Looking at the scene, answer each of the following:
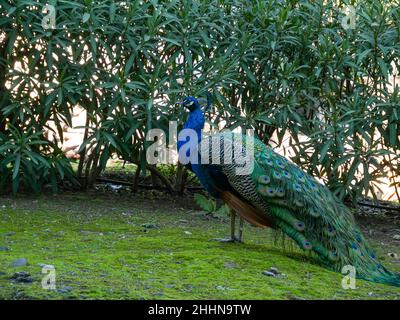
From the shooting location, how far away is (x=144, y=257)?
208 inches

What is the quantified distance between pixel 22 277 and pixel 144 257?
96 centimetres

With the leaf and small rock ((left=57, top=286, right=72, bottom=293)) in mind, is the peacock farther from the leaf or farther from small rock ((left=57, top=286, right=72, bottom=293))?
small rock ((left=57, top=286, right=72, bottom=293))

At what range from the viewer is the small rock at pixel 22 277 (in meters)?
4.48

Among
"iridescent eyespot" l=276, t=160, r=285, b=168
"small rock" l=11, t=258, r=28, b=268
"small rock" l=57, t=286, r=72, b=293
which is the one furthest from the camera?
"iridescent eyespot" l=276, t=160, r=285, b=168

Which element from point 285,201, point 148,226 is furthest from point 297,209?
point 148,226

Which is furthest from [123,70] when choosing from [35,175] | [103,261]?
[103,261]

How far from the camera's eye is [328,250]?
18.1 feet

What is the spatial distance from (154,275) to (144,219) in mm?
2268

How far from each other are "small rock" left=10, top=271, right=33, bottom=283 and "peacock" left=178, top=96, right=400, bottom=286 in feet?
5.56

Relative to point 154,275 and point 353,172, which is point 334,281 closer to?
point 154,275

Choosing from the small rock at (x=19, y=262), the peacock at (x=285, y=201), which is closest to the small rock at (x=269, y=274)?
the peacock at (x=285, y=201)

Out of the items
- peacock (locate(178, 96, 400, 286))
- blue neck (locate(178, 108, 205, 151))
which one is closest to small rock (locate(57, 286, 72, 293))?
peacock (locate(178, 96, 400, 286))

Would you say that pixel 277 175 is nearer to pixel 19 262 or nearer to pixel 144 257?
pixel 144 257

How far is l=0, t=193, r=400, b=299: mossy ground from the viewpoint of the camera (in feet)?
14.8
